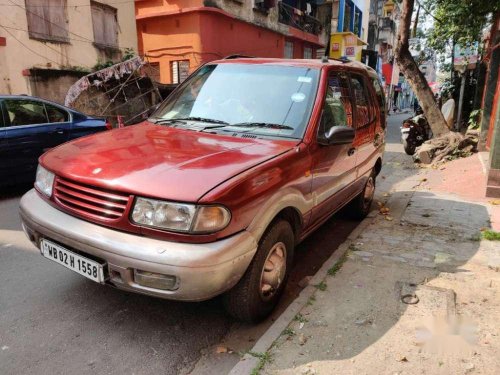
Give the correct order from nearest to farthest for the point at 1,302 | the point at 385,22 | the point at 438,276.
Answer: the point at 1,302, the point at 438,276, the point at 385,22

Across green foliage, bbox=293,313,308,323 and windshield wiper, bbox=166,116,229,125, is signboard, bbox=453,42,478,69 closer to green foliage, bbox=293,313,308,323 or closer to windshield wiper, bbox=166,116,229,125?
windshield wiper, bbox=166,116,229,125

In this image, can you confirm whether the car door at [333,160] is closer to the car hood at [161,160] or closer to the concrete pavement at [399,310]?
the car hood at [161,160]

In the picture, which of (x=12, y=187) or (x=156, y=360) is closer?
(x=156, y=360)

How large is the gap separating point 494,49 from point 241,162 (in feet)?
31.2

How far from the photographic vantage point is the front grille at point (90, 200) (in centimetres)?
240

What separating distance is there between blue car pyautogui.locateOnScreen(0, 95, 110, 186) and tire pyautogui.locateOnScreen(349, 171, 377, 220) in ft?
15.3

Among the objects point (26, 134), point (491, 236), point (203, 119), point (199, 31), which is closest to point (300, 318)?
point (203, 119)

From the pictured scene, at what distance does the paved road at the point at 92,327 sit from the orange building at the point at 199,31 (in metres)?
12.9

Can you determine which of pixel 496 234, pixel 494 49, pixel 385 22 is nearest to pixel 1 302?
pixel 496 234

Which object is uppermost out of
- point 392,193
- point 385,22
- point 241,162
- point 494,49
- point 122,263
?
point 385,22

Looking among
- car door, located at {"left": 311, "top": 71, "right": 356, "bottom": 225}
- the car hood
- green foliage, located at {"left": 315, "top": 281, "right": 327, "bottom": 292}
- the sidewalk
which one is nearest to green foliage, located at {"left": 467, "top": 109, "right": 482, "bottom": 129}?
the sidewalk

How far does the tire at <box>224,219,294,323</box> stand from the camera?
266 cm

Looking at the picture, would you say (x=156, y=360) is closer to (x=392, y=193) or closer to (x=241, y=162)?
(x=241, y=162)

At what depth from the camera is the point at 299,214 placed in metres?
3.15
